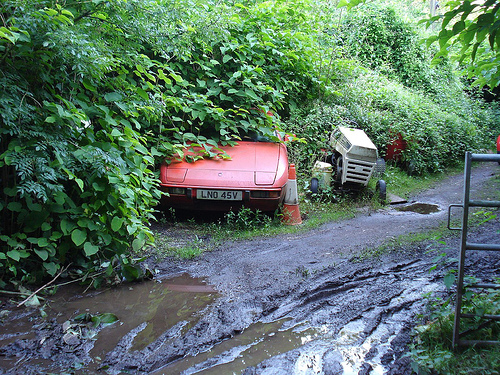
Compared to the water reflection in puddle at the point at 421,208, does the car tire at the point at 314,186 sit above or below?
above

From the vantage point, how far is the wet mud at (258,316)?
111 inches

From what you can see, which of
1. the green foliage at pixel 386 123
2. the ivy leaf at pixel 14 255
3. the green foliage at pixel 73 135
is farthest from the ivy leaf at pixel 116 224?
the green foliage at pixel 386 123

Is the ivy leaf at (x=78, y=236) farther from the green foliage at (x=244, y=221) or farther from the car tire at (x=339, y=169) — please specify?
the car tire at (x=339, y=169)

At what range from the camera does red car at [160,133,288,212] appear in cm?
574

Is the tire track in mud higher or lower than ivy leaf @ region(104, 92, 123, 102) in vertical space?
lower

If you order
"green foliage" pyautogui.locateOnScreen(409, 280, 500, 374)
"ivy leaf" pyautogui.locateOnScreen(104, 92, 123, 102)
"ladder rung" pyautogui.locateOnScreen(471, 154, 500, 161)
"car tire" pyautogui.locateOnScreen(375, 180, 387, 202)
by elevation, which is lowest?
"green foliage" pyautogui.locateOnScreen(409, 280, 500, 374)

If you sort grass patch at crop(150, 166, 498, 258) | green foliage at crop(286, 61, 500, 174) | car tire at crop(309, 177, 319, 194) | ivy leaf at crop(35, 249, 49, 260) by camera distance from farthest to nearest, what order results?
green foliage at crop(286, 61, 500, 174) → car tire at crop(309, 177, 319, 194) → grass patch at crop(150, 166, 498, 258) → ivy leaf at crop(35, 249, 49, 260)

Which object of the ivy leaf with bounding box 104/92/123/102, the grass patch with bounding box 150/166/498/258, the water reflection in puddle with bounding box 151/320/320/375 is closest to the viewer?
the water reflection in puddle with bounding box 151/320/320/375

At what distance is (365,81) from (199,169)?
733cm

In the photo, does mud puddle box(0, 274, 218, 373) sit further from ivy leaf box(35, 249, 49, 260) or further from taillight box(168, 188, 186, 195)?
taillight box(168, 188, 186, 195)

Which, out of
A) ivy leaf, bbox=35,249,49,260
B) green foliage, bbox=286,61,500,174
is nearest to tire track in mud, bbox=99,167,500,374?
ivy leaf, bbox=35,249,49,260

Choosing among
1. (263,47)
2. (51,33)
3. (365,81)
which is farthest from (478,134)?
(51,33)

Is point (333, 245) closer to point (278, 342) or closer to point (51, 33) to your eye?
point (278, 342)

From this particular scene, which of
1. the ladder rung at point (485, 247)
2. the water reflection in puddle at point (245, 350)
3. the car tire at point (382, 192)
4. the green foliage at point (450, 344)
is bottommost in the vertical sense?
the water reflection in puddle at point (245, 350)
